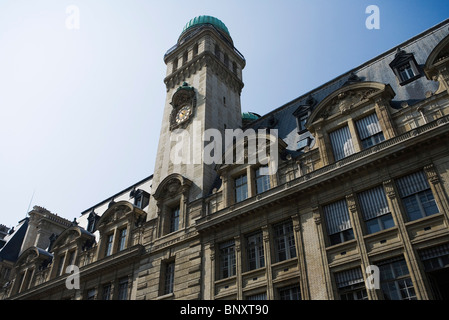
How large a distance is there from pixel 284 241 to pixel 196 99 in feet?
60.1

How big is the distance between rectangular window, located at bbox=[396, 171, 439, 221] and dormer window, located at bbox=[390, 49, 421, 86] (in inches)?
335

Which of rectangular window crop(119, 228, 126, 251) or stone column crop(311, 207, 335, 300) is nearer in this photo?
stone column crop(311, 207, 335, 300)

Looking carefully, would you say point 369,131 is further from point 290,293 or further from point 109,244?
point 109,244

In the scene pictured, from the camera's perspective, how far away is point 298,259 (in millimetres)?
21141

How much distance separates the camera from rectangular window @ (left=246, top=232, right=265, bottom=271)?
75.7ft

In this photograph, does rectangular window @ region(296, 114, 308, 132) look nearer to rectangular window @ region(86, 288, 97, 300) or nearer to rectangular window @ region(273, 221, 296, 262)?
rectangular window @ region(273, 221, 296, 262)

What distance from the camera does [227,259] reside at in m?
→ 24.7

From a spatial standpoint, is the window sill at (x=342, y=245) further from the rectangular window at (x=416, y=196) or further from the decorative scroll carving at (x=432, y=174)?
the decorative scroll carving at (x=432, y=174)

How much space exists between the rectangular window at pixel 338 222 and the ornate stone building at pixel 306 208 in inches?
2.7

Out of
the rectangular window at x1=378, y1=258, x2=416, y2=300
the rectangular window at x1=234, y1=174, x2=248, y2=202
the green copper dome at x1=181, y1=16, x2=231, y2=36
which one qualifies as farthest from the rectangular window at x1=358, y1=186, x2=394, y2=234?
the green copper dome at x1=181, y1=16, x2=231, y2=36

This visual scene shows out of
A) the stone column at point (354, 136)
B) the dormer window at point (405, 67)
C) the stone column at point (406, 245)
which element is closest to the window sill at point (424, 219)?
the stone column at point (406, 245)

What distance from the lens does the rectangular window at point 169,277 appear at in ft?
87.1
